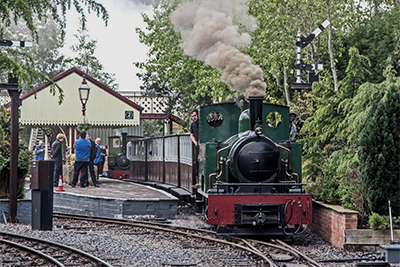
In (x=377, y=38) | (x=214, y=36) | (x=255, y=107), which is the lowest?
(x=255, y=107)

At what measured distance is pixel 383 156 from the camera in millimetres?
10914

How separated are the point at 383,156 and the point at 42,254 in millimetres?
5058

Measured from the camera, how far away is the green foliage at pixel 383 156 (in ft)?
35.7

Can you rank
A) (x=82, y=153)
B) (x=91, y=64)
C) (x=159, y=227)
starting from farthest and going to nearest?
(x=91, y=64)
(x=82, y=153)
(x=159, y=227)

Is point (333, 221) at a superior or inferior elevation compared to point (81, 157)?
inferior

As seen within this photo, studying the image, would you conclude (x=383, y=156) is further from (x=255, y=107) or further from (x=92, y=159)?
(x=92, y=159)

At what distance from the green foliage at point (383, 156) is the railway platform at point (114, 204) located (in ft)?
18.1

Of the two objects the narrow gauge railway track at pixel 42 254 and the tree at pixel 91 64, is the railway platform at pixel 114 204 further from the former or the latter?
the tree at pixel 91 64

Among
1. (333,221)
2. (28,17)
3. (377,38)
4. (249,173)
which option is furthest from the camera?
(377,38)

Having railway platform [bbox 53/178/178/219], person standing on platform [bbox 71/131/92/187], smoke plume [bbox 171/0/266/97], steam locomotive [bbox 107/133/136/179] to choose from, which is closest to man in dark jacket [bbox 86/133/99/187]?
person standing on platform [bbox 71/131/92/187]

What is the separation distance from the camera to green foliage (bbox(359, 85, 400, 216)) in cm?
1089

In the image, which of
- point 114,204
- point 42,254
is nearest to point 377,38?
point 114,204

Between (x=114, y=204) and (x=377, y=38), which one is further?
(x=377, y=38)

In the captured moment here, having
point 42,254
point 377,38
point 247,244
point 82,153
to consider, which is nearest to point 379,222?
point 247,244
